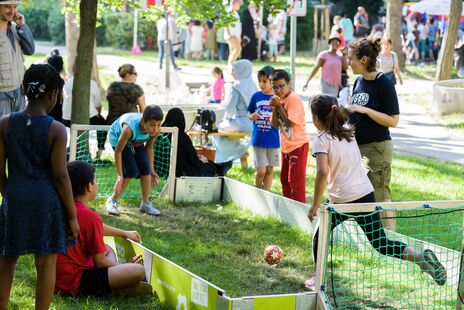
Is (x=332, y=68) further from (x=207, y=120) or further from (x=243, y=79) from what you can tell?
(x=207, y=120)

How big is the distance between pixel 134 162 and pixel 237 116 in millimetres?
3494

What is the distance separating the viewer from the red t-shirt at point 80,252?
6.23m

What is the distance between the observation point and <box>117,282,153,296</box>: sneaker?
6.40 m

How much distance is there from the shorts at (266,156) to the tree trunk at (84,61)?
224 centimetres

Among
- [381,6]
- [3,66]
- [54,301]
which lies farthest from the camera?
[381,6]

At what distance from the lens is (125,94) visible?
11.6 m

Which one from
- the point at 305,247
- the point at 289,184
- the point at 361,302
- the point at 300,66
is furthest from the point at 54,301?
the point at 300,66

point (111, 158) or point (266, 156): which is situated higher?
point (266, 156)

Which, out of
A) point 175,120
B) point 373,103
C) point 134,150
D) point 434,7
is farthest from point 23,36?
point 434,7

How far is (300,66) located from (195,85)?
33.8 feet

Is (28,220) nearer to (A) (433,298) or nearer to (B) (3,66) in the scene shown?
(A) (433,298)

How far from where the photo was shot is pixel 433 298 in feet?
21.7

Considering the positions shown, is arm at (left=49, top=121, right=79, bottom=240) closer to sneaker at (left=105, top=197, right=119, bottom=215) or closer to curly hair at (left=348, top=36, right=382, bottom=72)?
curly hair at (left=348, top=36, right=382, bottom=72)

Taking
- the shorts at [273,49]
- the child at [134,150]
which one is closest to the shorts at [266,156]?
the child at [134,150]
